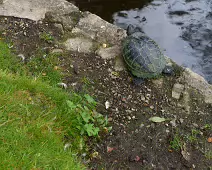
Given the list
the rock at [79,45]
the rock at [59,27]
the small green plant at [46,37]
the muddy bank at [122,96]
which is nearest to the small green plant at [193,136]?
the muddy bank at [122,96]

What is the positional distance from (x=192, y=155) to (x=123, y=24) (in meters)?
3.89

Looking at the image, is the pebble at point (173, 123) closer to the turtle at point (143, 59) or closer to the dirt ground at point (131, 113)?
the dirt ground at point (131, 113)

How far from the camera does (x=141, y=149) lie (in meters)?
3.13

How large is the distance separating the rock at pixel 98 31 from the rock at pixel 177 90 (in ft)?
4.00

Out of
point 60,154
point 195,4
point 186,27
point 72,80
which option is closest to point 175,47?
point 186,27

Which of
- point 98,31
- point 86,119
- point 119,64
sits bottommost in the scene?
point 119,64

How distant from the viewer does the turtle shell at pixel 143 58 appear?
4.01 meters

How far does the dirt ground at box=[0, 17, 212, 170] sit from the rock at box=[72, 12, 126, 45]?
1.45 ft

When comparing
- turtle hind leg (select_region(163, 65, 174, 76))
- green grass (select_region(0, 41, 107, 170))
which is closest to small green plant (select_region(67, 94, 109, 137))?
green grass (select_region(0, 41, 107, 170))

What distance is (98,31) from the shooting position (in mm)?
4828

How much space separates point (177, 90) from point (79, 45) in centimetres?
161

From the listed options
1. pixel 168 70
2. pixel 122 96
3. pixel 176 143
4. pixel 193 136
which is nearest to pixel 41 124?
pixel 122 96

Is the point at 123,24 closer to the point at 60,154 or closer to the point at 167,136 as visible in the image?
the point at 167,136

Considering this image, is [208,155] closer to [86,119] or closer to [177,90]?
[177,90]
